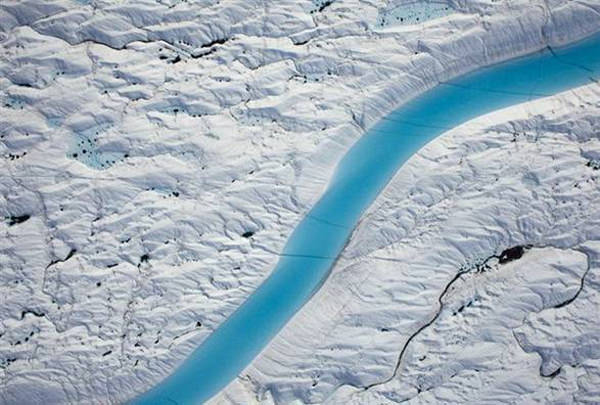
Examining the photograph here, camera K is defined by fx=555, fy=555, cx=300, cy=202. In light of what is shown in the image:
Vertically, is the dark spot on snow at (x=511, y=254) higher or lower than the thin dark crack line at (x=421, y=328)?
higher

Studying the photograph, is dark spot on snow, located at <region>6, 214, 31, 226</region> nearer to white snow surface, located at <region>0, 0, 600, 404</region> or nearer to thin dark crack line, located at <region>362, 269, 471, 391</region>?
white snow surface, located at <region>0, 0, 600, 404</region>

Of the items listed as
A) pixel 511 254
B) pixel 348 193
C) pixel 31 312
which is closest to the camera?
pixel 31 312

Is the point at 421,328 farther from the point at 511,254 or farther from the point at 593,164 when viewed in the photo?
the point at 593,164

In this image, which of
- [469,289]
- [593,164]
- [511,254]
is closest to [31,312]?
[469,289]

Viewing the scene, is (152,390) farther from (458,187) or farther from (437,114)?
(437,114)

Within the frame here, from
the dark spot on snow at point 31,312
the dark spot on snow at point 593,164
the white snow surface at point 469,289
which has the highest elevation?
the dark spot on snow at point 593,164

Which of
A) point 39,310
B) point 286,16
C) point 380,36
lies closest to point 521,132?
point 380,36

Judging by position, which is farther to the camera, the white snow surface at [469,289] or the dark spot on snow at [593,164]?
the dark spot on snow at [593,164]

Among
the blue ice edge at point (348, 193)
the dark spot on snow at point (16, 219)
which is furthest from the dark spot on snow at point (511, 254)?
the dark spot on snow at point (16, 219)

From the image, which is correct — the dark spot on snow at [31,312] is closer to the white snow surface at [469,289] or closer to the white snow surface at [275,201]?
the white snow surface at [275,201]
